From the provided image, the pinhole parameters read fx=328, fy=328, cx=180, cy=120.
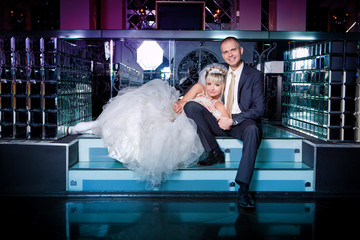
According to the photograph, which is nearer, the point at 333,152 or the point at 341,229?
the point at 341,229

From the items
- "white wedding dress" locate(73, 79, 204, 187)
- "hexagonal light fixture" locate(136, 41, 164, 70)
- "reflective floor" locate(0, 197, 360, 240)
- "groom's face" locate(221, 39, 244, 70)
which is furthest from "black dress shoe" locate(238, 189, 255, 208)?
"hexagonal light fixture" locate(136, 41, 164, 70)

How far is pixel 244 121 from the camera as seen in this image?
2.44m

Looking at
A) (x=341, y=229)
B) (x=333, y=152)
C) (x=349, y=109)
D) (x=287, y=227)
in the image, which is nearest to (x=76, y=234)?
(x=287, y=227)

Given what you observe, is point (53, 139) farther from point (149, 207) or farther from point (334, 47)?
point (334, 47)

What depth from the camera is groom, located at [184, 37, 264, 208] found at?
239 cm

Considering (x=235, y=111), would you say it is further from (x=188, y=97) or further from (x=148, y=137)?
(x=148, y=137)

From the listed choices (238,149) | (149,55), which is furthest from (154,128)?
(149,55)

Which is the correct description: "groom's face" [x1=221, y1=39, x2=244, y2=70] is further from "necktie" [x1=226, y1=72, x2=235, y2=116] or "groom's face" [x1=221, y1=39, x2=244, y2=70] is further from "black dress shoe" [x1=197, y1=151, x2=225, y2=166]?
"black dress shoe" [x1=197, y1=151, x2=225, y2=166]

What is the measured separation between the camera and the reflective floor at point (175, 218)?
173 cm

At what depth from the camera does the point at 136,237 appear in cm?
168

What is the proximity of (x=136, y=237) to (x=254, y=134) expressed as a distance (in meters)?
1.04

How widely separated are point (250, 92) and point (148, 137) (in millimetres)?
859

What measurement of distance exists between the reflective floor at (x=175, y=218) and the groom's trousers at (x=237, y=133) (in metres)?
0.25

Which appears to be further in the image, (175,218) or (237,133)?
(237,133)
